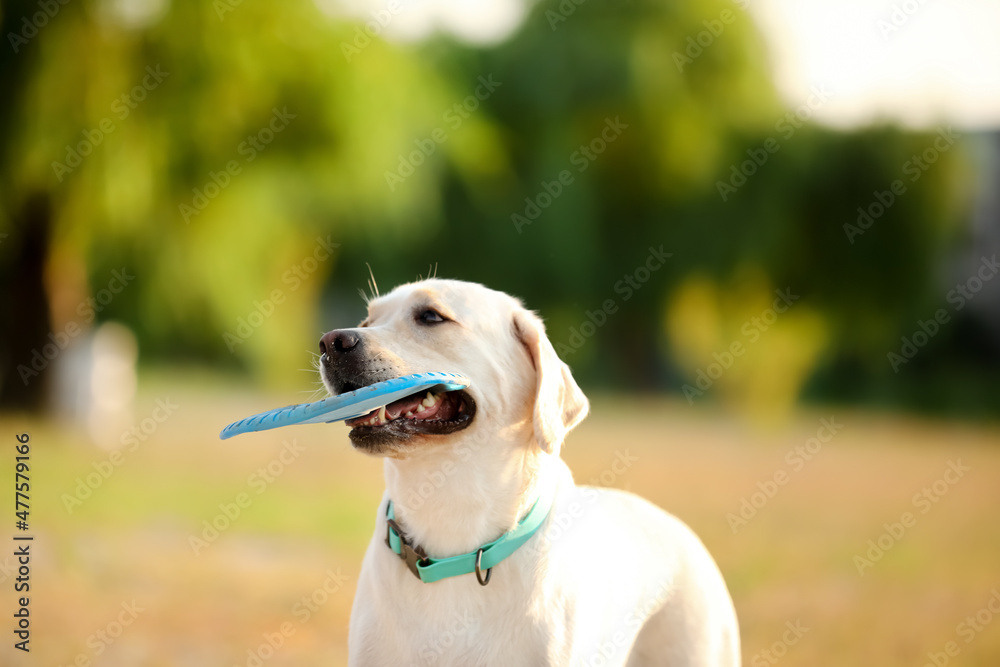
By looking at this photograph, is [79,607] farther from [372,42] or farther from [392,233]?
[392,233]

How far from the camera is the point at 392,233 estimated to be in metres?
14.3

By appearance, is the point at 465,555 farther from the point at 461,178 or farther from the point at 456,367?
the point at 461,178

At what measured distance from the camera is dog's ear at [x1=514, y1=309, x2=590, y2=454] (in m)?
2.63

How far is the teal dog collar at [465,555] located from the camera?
2512 millimetres

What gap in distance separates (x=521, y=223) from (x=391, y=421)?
554 inches

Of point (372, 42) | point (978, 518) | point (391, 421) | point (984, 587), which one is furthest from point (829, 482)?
point (391, 421)
